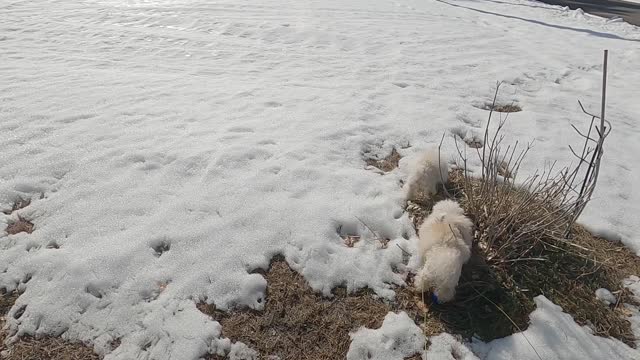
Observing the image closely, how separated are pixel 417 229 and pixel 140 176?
2.19 meters

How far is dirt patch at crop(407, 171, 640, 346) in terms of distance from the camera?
2.22 meters

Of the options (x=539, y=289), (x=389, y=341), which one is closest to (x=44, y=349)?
(x=389, y=341)

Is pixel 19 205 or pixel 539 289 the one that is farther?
pixel 19 205

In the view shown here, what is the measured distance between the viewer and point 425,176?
118 inches

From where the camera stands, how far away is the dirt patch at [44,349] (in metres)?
1.95

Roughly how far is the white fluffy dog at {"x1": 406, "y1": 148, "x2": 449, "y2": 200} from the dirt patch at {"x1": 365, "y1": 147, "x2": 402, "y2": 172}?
1.51 ft

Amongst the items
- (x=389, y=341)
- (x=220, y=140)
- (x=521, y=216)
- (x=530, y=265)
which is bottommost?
Result: (x=389, y=341)

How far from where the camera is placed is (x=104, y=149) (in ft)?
11.0

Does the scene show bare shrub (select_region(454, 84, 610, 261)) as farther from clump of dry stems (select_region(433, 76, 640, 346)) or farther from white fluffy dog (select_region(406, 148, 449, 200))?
white fluffy dog (select_region(406, 148, 449, 200))

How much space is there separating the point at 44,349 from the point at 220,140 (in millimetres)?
2128

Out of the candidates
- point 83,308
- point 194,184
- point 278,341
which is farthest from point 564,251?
point 83,308

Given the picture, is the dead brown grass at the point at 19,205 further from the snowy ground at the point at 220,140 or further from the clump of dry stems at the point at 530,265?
the clump of dry stems at the point at 530,265

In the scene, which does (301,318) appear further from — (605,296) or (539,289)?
(605,296)

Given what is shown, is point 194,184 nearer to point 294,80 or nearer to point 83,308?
point 83,308
